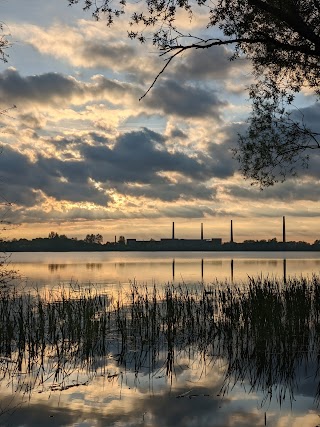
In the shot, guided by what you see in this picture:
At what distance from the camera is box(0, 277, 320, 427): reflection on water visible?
8727 mm

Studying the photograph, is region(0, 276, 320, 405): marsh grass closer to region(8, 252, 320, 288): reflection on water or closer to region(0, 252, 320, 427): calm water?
region(0, 252, 320, 427): calm water

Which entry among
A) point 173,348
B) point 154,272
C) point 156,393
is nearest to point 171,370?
point 156,393

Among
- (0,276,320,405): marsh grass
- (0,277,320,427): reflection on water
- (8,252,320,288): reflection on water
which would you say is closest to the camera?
(0,277,320,427): reflection on water

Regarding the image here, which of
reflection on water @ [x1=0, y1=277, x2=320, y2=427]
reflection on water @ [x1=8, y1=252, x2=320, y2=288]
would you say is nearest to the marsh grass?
reflection on water @ [x1=0, y1=277, x2=320, y2=427]

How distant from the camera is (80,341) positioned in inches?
579

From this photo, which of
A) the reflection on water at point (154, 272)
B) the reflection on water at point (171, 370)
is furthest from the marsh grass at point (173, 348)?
the reflection on water at point (154, 272)

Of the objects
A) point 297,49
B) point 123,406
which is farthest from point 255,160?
point 123,406

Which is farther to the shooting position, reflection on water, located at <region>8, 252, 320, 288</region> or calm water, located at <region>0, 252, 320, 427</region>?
reflection on water, located at <region>8, 252, 320, 288</region>

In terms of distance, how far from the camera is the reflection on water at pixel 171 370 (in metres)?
8.73

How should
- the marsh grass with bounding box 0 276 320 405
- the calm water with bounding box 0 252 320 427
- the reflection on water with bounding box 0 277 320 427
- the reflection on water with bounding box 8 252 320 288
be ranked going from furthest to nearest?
1. the reflection on water with bounding box 8 252 320 288
2. the marsh grass with bounding box 0 276 320 405
3. the reflection on water with bounding box 0 277 320 427
4. the calm water with bounding box 0 252 320 427

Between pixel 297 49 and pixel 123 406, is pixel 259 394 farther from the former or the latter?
pixel 297 49

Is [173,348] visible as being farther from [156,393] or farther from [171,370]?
[156,393]

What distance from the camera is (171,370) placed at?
39.1 feet

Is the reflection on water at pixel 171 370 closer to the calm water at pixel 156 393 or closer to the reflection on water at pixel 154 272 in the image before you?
the calm water at pixel 156 393
